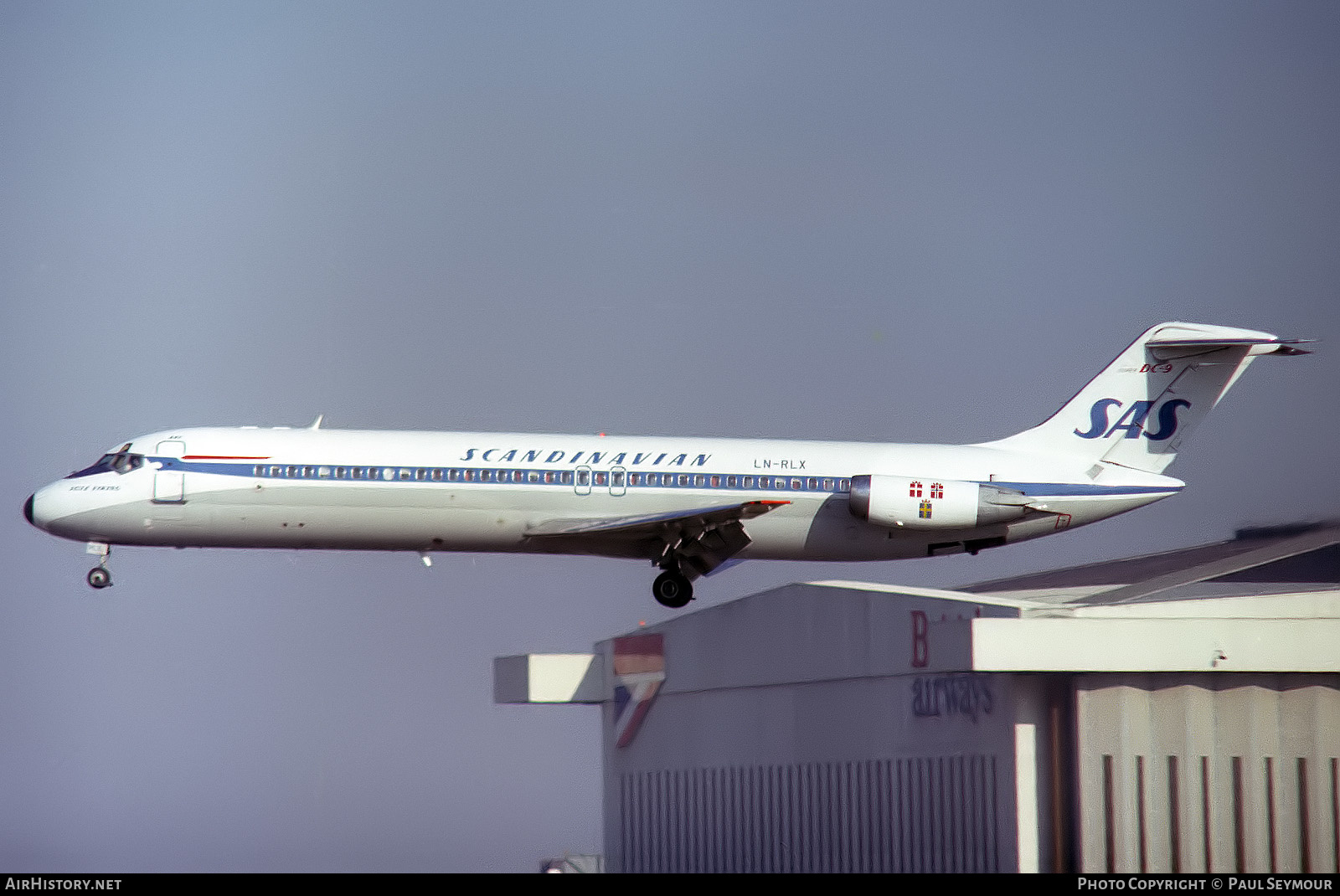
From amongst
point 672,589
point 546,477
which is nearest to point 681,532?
point 672,589

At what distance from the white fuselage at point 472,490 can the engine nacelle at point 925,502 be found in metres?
0.38

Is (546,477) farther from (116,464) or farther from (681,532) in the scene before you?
(116,464)

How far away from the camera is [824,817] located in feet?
183

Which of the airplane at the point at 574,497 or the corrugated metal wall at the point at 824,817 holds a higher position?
the airplane at the point at 574,497

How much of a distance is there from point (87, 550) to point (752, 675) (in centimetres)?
2593

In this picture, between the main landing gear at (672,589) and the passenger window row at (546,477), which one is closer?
the passenger window row at (546,477)

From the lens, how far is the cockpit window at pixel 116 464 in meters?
38.8

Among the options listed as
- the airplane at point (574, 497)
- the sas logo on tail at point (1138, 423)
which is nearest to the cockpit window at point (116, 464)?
the airplane at point (574, 497)

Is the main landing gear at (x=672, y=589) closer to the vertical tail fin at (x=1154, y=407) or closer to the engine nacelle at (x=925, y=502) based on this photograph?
the engine nacelle at (x=925, y=502)

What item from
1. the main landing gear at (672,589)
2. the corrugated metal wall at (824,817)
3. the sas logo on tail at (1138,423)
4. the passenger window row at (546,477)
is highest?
the sas logo on tail at (1138,423)

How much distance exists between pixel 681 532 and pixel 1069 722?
1599 cm

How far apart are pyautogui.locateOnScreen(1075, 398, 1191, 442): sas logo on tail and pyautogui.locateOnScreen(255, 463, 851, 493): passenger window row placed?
6877 millimetres

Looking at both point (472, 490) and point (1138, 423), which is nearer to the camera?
point (472, 490)

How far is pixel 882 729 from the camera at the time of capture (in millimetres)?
53562
